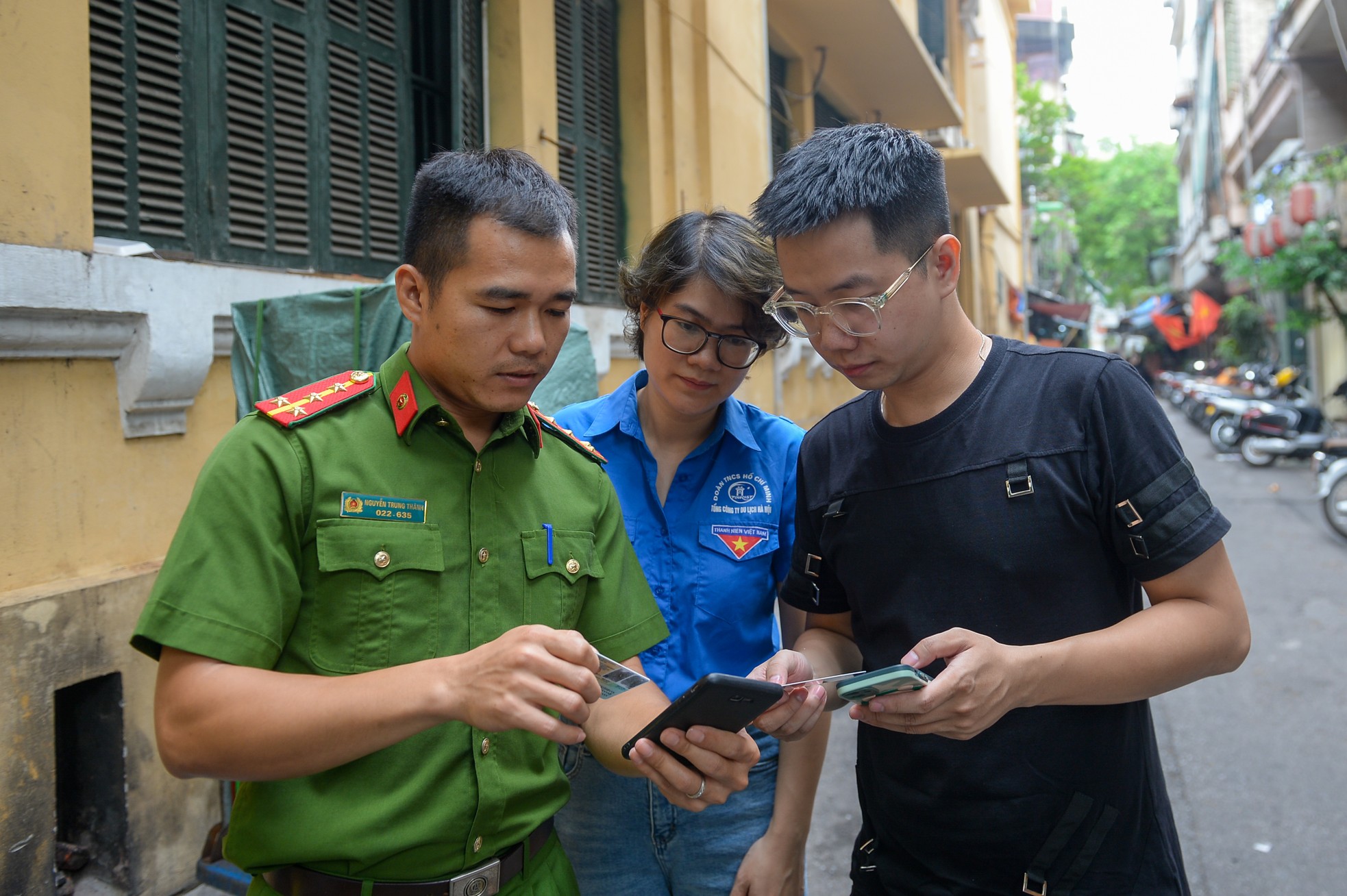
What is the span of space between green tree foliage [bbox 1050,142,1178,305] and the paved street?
37.3 m

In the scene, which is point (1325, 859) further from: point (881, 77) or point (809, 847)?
point (881, 77)

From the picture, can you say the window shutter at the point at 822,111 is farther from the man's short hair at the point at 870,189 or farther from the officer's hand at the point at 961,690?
the officer's hand at the point at 961,690

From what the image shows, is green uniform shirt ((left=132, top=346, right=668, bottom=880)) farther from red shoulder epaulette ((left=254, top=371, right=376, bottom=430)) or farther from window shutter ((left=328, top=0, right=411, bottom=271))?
window shutter ((left=328, top=0, right=411, bottom=271))

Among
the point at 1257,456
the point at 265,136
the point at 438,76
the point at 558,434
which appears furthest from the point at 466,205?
the point at 1257,456

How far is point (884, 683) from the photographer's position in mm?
1568

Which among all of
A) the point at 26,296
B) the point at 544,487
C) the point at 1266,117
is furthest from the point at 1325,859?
the point at 1266,117

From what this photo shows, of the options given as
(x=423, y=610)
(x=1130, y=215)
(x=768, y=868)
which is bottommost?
(x=768, y=868)

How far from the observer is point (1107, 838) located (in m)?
1.77

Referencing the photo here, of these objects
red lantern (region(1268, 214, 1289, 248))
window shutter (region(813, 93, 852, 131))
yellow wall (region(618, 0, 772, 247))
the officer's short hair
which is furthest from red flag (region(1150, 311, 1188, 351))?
the officer's short hair

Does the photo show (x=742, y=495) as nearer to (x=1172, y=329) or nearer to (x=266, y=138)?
(x=266, y=138)

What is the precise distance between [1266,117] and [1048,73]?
39335 millimetres

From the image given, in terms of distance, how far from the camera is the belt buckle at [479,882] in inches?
65.1

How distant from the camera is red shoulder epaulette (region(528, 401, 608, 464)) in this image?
6.40ft

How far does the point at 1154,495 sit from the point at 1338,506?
9512mm
